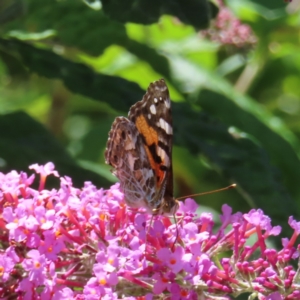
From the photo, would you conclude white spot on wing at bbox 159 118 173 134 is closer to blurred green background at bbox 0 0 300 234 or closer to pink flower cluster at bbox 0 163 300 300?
pink flower cluster at bbox 0 163 300 300

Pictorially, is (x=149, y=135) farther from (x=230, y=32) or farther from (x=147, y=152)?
(x=230, y=32)

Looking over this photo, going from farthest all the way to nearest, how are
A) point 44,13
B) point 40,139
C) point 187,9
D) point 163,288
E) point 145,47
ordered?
point 145,47 < point 44,13 < point 40,139 < point 187,9 < point 163,288

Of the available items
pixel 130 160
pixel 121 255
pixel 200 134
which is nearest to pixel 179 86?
pixel 200 134

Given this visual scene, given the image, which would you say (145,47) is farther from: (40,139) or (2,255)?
(2,255)

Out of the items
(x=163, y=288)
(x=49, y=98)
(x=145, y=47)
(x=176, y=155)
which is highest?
(x=145, y=47)

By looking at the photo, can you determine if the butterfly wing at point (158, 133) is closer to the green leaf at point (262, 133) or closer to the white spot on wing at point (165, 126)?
the white spot on wing at point (165, 126)

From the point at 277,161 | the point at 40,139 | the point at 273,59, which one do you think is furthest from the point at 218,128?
the point at 273,59

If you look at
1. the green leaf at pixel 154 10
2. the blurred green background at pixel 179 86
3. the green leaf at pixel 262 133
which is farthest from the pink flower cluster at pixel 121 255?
the green leaf at pixel 262 133
